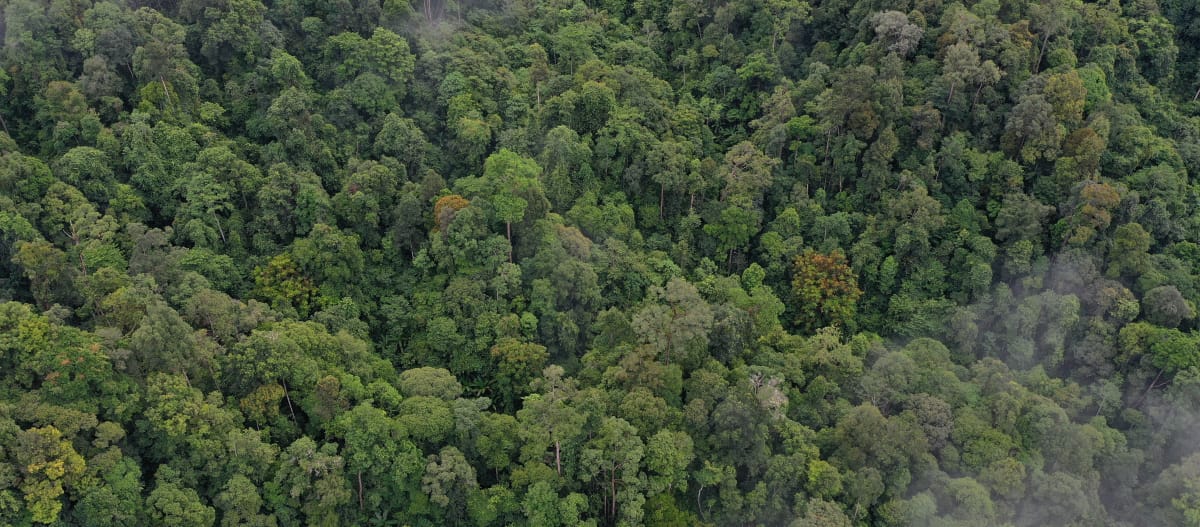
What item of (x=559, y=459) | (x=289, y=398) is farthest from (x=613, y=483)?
(x=289, y=398)

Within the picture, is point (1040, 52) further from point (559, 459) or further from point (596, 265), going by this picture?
point (559, 459)

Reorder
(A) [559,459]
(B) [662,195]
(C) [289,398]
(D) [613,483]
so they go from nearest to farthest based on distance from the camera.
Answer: (D) [613,483], (A) [559,459], (C) [289,398], (B) [662,195]

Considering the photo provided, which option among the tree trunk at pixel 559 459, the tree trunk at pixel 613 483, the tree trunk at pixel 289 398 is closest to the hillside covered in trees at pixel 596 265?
the tree trunk at pixel 559 459

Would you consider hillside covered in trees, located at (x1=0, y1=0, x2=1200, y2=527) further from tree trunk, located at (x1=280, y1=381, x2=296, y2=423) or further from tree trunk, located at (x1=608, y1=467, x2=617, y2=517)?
tree trunk, located at (x1=280, y1=381, x2=296, y2=423)

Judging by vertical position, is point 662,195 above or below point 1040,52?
below

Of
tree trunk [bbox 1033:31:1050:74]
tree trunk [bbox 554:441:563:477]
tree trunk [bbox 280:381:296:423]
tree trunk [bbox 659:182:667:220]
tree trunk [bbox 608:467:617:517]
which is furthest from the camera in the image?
tree trunk [bbox 1033:31:1050:74]

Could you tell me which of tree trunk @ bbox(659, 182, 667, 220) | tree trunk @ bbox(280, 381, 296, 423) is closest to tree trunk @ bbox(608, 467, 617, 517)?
tree trunk @ bbox(280, 381, 296, 423)

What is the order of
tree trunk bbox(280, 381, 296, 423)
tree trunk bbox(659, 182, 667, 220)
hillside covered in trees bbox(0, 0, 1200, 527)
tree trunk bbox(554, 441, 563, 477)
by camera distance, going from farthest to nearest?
tree trunk bbox(659, 182, 667, 220) → tree trunk bbox(280, 381, 296, 423) → tree trunk bbox(554, 441, 563, 477) → hillside covered in trees bbox(0, 0, 1200, 527)

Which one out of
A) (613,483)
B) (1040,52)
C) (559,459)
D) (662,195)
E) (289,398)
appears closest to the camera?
(613,483)

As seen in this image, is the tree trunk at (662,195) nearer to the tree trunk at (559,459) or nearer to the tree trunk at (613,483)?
the tree trunk at (559,459)
